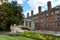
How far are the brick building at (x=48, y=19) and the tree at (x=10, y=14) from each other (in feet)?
56.5

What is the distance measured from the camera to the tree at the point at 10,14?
40.2 meters

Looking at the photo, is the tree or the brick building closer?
the tree

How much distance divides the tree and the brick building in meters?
17.2

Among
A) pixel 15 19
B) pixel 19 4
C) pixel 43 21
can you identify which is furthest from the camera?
pixel 43 21

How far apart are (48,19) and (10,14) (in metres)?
23.4

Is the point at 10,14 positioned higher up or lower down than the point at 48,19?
higher up

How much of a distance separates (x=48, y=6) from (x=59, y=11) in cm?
652

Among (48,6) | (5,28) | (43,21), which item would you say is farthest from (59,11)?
(5,28)

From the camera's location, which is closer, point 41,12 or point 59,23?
point 59,23

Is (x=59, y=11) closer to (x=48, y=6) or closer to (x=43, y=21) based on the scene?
(x=48, y=6)

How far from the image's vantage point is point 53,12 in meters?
58.4

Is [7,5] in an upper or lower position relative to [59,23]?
upper

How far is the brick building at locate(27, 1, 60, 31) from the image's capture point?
56031 millimetres

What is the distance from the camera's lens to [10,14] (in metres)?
41.1
